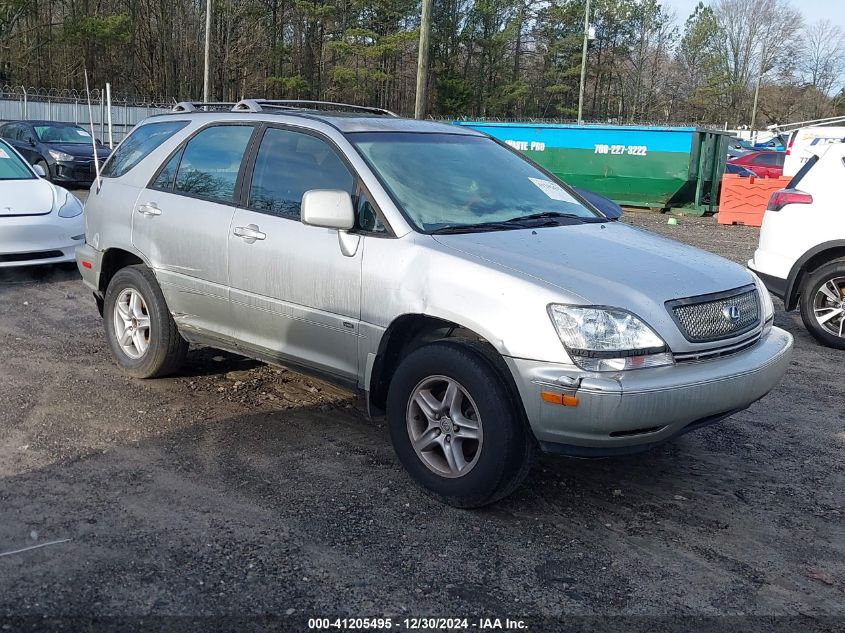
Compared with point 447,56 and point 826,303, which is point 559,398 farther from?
point 447,56

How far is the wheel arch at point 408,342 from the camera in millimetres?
3795

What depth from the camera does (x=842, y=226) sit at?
715cm

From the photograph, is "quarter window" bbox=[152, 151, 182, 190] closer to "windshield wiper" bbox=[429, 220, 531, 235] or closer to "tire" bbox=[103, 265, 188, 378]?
"tire" bbox=[103, 265, 188, 378]

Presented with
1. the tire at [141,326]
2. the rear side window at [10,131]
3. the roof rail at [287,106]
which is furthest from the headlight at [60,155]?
the tire at [141,326]

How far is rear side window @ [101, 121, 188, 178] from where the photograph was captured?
18.6 ft

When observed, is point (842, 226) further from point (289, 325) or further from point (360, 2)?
point (360, 2)

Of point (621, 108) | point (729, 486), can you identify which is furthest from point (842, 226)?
point (621, 108)

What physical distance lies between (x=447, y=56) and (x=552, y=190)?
56723 mm

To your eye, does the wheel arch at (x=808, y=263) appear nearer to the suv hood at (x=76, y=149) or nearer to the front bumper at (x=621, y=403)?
the front bumper at (x=621, y=403)

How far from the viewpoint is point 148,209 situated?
17.7 ft

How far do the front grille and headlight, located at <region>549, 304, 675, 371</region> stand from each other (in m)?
0.21

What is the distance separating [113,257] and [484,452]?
334 centimetres

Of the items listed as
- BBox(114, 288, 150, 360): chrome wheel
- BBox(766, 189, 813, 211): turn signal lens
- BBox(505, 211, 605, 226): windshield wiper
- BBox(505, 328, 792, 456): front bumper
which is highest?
BBox(766, 189, 813, 211): turn signal lens

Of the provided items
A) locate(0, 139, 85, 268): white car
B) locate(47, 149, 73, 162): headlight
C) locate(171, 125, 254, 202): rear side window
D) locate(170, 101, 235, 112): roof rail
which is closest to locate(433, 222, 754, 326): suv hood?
locate(171, 125, 254, 202): rear side window
